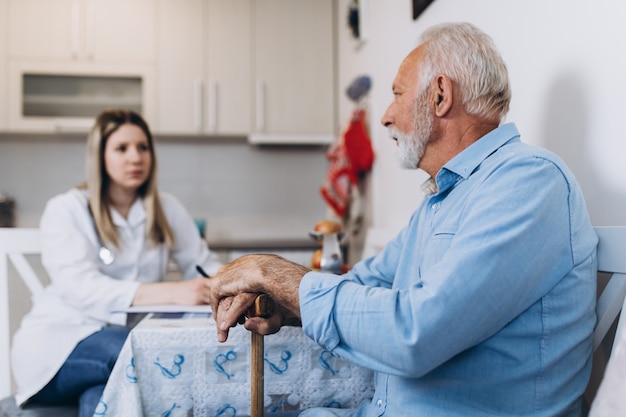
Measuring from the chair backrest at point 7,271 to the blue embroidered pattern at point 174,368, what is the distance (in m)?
0.79

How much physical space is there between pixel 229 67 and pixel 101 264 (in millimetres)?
2000

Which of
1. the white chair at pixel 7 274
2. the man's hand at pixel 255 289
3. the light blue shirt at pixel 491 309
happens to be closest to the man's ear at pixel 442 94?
the light blue shirt at pixel 491 309

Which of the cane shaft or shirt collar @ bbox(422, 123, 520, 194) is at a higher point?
shirt collar @ bbox(422, 123, 520, 194)

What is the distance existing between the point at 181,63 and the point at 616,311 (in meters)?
2.94

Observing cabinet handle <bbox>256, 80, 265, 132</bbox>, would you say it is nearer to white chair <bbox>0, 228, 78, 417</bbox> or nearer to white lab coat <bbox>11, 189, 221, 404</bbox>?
white lab coat <bbox>11, 189, 221, 404</bbox>

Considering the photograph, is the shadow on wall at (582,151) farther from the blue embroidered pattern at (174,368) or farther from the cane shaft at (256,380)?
the blue embroidered pattern at (174,368)

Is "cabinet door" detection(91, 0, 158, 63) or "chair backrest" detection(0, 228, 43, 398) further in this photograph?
"cabinet door" detection(91, 0, 158, 63)

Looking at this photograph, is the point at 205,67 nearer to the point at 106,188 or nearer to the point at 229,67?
the point at 229,67

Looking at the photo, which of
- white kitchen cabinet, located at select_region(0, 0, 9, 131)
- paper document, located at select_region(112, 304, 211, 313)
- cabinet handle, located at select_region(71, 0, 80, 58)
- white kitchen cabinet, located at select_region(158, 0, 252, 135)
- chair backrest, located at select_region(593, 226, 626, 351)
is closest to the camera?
chair backrest, located at select_region(593, 226, 626, 351)

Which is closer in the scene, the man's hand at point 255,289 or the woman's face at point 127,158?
the man's hand at point 255,289

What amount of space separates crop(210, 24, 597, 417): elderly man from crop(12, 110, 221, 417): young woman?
0.53 meters

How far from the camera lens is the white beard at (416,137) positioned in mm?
1089

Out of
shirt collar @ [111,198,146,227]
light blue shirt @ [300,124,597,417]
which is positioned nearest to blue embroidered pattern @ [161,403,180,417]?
light blue shirt @ [300,124,597,417]

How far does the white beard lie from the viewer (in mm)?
1089
